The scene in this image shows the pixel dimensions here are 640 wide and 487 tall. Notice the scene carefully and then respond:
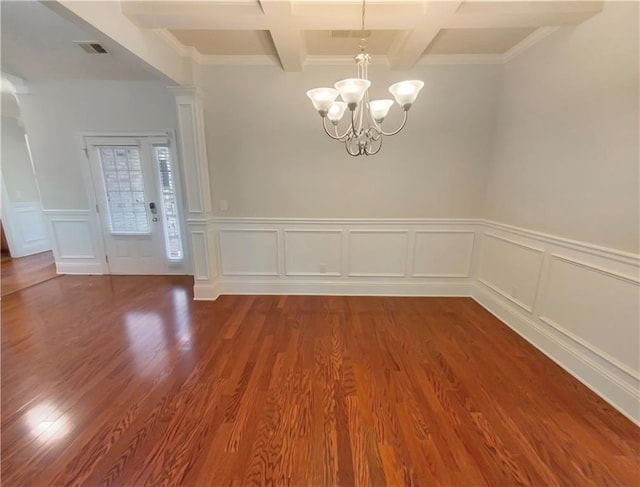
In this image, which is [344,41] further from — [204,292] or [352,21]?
[204,292]

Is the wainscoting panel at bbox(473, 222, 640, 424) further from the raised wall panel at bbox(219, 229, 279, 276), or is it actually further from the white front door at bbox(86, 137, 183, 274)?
the white front door at bbox(86, 137, 183, 274)

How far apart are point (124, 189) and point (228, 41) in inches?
113

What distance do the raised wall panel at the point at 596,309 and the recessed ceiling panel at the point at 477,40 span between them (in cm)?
216

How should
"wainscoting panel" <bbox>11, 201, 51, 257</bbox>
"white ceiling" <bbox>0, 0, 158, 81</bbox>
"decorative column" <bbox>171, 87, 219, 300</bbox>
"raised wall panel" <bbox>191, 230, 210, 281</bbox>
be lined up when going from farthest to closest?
"wainscoting panel" <bbox>11, 201, 51, 257</bbox>
"raised wall panel" <bbox>191, 230, 210, 281</bbox>
"decorative column" <bbox>171, 87, 219, 300</bbox>
"white ceiling" <bbox>0, 0, 158, 81</bbox>

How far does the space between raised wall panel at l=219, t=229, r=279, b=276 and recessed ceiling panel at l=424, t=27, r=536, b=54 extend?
9.10 feet

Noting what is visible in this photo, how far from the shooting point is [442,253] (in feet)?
11.9

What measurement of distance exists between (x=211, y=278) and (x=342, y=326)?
1846 millimetres

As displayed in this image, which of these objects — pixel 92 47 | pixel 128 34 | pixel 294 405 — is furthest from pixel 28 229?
pixel 294 405

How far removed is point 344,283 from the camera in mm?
3732

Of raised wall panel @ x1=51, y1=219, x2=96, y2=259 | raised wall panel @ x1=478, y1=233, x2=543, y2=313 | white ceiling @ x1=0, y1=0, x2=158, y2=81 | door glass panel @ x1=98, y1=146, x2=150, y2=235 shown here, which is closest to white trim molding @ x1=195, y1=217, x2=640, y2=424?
raised wall panel @ x1=478, y1=233, x2=543, y2=313

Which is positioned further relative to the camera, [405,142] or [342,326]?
[405,142]

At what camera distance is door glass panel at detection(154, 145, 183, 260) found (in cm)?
414

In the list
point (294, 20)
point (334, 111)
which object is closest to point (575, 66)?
point (334, 111)

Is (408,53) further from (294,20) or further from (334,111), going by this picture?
(334,111)
